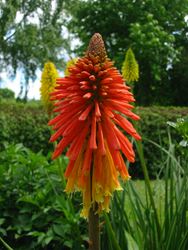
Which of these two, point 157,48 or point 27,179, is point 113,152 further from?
point 157,48

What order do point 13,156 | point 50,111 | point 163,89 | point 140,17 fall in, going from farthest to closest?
point 163,89, point 140,17, point 13,156, point 50,111

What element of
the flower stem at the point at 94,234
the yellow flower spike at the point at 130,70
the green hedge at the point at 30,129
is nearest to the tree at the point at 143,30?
the green hedge at the point at 30,129

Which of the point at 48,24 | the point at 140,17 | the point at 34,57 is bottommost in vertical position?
the point at 34,57

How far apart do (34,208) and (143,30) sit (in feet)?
90.9

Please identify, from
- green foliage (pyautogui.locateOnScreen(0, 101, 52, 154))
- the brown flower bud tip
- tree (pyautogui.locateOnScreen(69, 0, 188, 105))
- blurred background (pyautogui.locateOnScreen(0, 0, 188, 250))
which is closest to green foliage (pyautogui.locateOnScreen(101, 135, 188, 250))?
blurred background (pyautogui.locateOnScreen(0, 0, 188, 250))

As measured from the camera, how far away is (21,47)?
73.7 ft

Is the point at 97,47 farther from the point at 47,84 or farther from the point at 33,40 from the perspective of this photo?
the point at 33,40

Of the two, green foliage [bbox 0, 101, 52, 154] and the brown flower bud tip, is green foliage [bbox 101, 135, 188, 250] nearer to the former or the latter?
the brown flower bud tip

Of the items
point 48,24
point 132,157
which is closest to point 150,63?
point 48,24

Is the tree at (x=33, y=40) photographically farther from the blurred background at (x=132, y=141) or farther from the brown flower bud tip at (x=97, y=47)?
the brown flower bud tip at (x=97, y=47)

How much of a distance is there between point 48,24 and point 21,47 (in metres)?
1.73

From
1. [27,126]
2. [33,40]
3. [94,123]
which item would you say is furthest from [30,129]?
Answer: [33,40]

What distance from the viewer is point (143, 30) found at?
99.7 ft

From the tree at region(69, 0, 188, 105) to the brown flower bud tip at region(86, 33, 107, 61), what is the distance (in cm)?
2890
